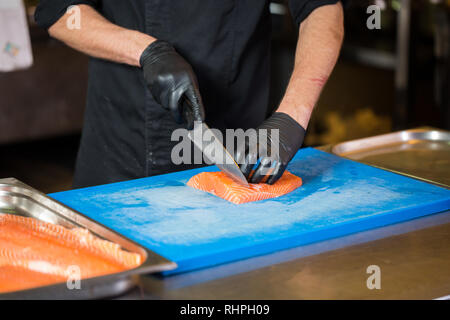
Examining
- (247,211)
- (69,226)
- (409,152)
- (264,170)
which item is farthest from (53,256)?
(409,152)

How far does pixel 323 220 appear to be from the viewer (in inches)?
54.1

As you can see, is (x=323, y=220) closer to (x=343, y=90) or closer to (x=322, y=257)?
(x=322, y=257)

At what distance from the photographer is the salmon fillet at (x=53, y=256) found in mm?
1116

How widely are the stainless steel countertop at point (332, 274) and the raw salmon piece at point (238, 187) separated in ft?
0.82

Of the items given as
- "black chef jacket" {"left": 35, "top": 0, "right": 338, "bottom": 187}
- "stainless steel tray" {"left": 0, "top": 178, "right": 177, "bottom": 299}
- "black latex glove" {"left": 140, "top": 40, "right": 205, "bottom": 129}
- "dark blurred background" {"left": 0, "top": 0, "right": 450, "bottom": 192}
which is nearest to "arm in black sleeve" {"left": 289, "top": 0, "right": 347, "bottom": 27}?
"black chef jacket" {"left": 35, "top": 0, "right": 338, "bottom": 187}

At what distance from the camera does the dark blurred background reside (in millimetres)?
4297

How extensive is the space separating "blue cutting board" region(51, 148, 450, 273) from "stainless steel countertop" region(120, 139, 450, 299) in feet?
0.10

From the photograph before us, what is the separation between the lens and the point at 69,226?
1.35 metres

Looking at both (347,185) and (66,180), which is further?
(66,180)

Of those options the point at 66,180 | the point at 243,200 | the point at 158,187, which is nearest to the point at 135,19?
the point at 158,187

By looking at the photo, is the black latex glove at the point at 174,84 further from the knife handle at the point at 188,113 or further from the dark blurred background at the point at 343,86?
the dark blurred background at the point at 343,86

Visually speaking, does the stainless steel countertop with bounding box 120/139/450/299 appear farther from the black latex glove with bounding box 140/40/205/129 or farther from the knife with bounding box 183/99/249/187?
the black latex glove with bounding box 140/40/205/129

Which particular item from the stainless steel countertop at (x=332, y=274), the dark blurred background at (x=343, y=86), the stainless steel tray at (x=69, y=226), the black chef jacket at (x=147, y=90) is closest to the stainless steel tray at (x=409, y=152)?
the black chef jacket at (x=147, y=90)
